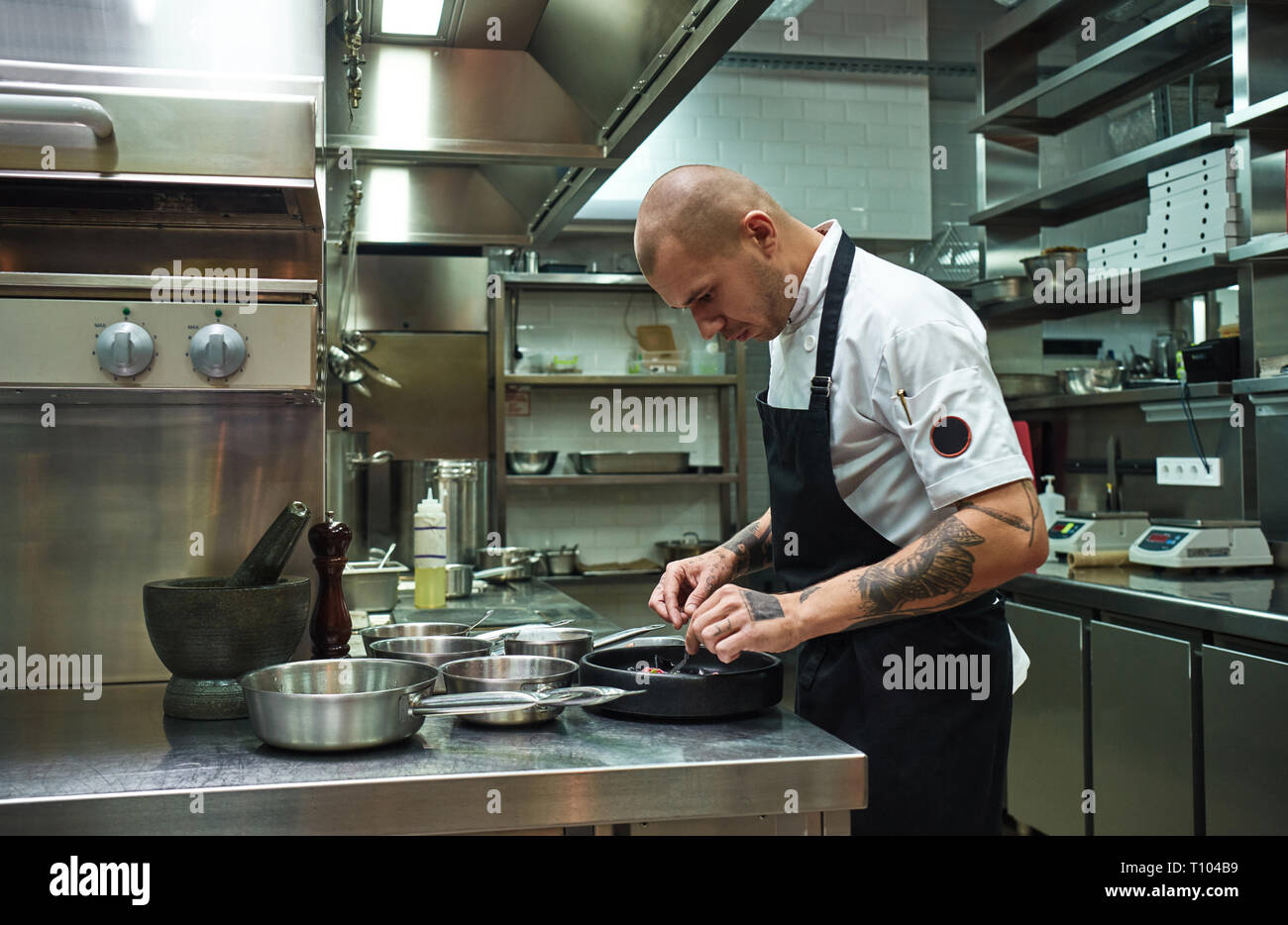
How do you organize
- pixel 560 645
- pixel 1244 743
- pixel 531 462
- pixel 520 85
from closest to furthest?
pixel 560 645 < pixel 520 85 < pixel 1244 743 < pixel 531 462

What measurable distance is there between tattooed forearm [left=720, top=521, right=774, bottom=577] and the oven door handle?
1.19 m

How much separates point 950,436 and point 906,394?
105mm

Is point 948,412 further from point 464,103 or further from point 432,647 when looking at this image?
point 464,103

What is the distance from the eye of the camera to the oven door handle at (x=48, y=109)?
4.45 feet

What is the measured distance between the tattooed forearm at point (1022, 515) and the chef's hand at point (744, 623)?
28 centimetres

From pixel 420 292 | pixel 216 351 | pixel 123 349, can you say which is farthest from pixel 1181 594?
pixel 420 292

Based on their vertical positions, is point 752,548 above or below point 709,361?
below

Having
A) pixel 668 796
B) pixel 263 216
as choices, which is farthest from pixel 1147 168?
pixel 668 796

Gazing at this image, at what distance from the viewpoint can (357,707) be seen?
4.23 feet

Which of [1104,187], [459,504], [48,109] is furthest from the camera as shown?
[1104,187]

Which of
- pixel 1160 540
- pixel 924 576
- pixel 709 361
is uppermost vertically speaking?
pixel 709 361

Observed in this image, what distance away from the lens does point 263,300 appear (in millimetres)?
1594

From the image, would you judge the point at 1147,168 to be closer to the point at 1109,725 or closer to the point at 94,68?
the point at 1109,725
